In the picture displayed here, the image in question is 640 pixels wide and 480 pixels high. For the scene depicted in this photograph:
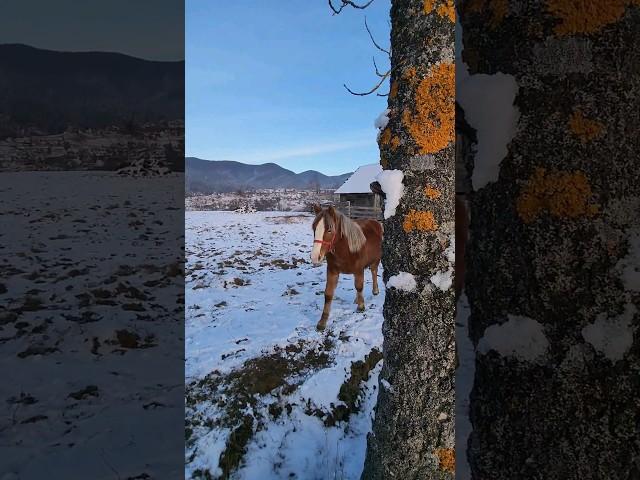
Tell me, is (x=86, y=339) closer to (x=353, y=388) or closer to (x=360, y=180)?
(x=353, y=388)

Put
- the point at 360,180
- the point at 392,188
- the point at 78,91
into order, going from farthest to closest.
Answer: the point at 360,180 → the point at 78,91 → the point at 392,188

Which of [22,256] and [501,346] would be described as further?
[22,256]

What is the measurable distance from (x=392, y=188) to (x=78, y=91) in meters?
10.4

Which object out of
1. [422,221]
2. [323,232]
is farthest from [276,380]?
[422,221]

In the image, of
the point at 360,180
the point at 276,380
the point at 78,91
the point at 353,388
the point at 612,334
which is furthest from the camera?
the point at 360,180

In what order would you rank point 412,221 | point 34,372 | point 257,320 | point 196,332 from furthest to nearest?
point 257,320
point 196,332
point 34,372
point 412,221

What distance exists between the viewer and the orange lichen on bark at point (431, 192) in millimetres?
2439

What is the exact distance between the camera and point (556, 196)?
55cm

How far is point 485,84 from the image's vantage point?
60 cm

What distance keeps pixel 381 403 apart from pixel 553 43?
250 centimetres

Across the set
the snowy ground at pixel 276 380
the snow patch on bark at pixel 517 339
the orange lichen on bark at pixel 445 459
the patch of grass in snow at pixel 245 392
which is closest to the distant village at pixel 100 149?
the snowy ground at pixel 276 380

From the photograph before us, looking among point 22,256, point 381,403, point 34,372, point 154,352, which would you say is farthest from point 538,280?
point 22,256

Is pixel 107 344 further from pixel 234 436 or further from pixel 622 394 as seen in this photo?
pixel 622 394

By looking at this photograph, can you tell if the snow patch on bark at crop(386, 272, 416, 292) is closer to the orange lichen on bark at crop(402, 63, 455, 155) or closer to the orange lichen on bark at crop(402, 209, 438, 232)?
the orange lichen on bark at crop(402, 209, 438, 232)
